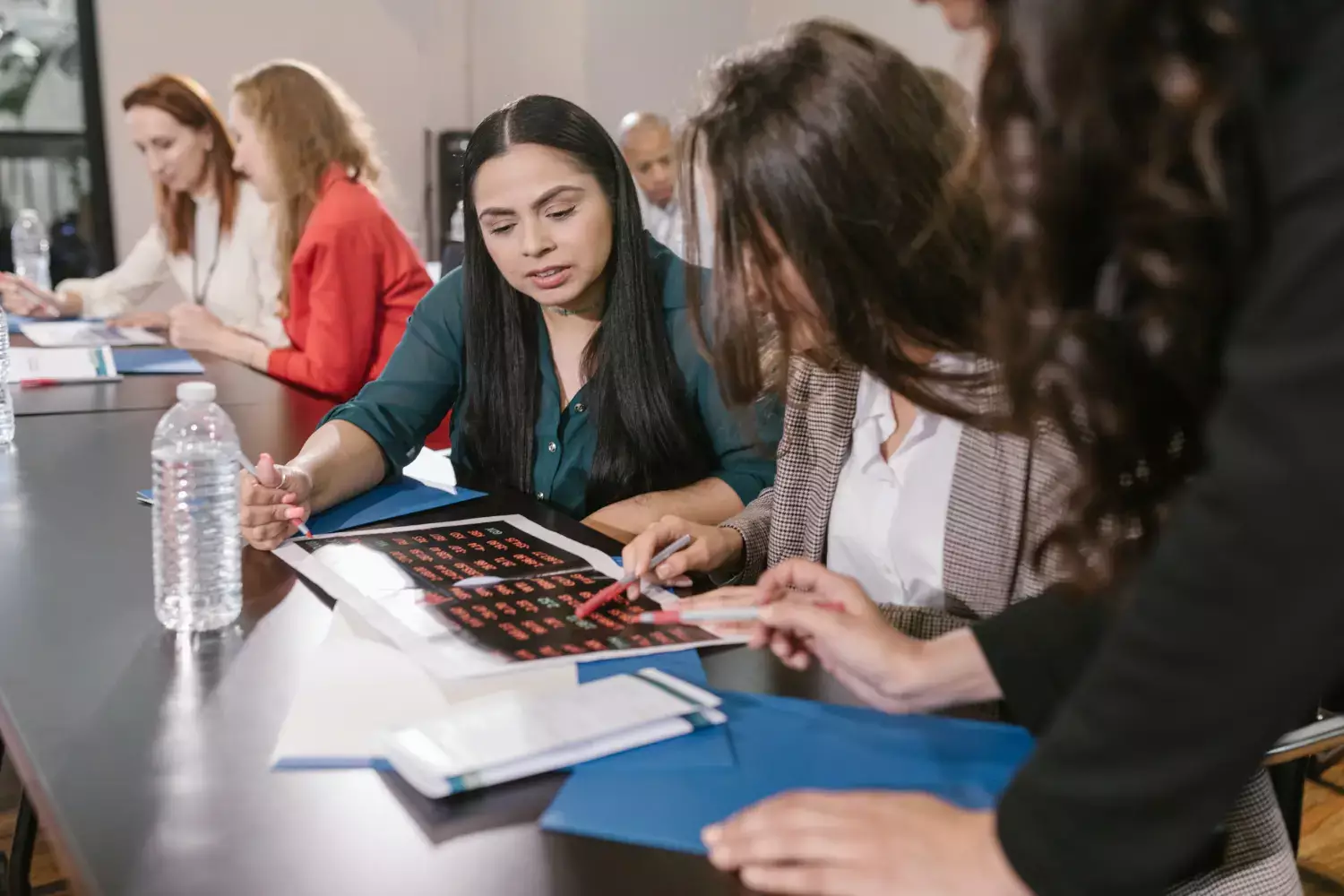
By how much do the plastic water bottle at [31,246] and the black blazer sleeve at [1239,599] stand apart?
4.37m

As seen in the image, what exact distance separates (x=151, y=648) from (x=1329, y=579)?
34.6 inches

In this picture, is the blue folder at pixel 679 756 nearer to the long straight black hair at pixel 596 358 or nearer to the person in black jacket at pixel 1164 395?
the person in black jacket at pixel 1164 395

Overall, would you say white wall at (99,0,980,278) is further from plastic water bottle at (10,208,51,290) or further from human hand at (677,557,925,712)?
human hand at (677,557,925,712)

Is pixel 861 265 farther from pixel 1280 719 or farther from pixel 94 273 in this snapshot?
pixel 94 273

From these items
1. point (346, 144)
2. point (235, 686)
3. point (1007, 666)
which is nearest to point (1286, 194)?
point (1007, 666)

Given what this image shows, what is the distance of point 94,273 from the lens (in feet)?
15.9

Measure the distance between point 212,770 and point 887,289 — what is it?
25.9 inches

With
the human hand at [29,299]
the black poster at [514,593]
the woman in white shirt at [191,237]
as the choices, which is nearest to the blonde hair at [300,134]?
the woman in white shirt at [191,237]

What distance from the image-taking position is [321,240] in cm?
248

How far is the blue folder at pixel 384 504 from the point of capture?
53.3 inches

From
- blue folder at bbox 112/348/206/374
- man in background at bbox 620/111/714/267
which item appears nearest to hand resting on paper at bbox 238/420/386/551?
blue folder at bbox 112/348/206/374

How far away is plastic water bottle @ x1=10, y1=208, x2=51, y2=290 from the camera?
4.14 meters

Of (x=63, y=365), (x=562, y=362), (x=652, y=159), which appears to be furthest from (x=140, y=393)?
(x=652, y=159)

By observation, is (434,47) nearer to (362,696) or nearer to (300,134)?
(300,134)
